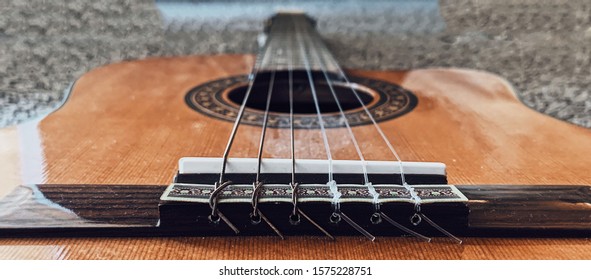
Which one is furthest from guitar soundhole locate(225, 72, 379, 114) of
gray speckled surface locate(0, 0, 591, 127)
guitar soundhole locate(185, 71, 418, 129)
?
gray speckled surface locate(0, 0, 591, 127)

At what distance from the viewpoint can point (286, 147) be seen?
0.60 metres

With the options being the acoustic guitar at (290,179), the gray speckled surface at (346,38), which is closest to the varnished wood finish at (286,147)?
the acoustic guitar at (290,179)

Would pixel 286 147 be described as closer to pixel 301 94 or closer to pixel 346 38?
pixel 301 94

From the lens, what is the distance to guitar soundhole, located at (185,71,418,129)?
721mm

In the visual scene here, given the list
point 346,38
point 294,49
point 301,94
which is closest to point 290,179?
point 301,94

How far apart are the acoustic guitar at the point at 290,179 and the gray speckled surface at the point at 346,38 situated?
18cm

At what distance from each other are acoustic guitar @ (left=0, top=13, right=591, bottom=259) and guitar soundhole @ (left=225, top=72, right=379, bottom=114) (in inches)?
1.3

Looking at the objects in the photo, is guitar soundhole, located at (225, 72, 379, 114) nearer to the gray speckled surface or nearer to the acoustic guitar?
the acoustic guitar

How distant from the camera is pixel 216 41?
4.60 ft

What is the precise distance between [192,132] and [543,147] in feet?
1.31

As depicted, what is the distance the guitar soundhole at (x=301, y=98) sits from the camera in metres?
0.72

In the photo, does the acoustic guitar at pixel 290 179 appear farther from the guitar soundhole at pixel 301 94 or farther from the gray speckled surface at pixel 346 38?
the gray speckled surface at pixel 346 38

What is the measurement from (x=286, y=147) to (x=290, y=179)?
0.51 ft
